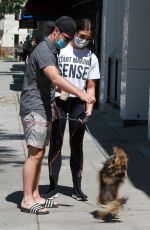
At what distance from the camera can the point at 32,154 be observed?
722 cm

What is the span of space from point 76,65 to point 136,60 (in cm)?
662

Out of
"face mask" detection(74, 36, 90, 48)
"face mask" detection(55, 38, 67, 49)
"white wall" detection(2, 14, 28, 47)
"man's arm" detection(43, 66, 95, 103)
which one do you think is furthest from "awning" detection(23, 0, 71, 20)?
"white wall" detection(2, 14, 28, 47)

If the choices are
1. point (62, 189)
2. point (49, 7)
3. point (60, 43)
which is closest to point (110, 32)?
point (62, 189)

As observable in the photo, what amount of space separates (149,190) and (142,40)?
6.22 m

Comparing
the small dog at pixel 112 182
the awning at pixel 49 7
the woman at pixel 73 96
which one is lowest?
the small dog at pixel 112 182

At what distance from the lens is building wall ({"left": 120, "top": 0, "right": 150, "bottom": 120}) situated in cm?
1406

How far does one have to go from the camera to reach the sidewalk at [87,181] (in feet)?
22.6

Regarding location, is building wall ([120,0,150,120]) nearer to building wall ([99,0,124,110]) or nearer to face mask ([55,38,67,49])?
building wall ([99,0,124,110])

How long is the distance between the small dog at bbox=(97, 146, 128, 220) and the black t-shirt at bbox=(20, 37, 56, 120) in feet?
2.86

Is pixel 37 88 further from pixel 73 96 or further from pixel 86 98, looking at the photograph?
pixel 73 96

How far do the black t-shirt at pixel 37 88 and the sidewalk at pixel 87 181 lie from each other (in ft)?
3.49

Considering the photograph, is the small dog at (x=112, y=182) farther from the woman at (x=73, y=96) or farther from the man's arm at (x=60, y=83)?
the woman at (x=73, y=96)

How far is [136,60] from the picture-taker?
1412cm

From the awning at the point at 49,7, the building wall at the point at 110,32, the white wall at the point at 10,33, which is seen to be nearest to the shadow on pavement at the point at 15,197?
the building wall at the point at 110,32
